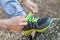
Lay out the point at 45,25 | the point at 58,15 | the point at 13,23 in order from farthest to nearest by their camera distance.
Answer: the point at 58,15 < the point at 45,25 < the point at 13,23

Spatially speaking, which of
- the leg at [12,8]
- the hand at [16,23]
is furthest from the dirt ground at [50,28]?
the hand at [16,23]

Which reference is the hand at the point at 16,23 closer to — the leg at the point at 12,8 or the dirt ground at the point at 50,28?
the leg at the point at 12,8

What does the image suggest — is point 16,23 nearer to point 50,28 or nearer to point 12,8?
point 12,8

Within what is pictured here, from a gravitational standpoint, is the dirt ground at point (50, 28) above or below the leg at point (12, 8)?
below

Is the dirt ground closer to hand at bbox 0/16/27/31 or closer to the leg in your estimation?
the leg

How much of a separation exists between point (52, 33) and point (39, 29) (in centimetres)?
20

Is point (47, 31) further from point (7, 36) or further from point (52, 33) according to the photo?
point (7, 36)

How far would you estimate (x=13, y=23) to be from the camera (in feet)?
4.56

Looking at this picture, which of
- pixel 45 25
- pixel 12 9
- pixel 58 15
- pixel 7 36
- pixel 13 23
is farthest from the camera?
pixel 58 15

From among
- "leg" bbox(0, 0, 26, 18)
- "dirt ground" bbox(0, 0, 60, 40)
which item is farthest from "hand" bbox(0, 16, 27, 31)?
"dirt ground" bbox(0, 0, 60, 40)

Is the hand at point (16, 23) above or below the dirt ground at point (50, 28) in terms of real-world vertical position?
above

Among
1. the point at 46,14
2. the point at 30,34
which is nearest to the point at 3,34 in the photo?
the point at 30,34

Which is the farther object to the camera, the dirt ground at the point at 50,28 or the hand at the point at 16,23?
the dirt ground at the point at 50,28

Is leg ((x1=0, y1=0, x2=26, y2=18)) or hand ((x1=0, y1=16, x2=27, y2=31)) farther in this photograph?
leg ((x1=0, y1=0, x2=26, y2=18))
